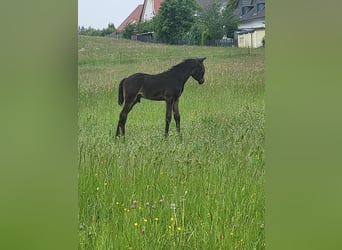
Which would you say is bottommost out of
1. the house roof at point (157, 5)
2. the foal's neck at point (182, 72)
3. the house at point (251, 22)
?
the foal's neck at point (182, 72)

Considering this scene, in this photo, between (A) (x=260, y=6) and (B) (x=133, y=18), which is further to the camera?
(B) (x=133, y=18)

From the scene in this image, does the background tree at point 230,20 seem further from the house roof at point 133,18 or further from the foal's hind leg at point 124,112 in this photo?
the foal's hind leg at point 124,112

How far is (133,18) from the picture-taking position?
2971 mm

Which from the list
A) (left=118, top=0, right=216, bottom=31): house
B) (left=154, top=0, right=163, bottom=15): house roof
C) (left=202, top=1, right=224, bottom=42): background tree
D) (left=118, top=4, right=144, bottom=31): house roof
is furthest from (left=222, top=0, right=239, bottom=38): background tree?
(left=118, top=4, right=144, bottom=31): house roof

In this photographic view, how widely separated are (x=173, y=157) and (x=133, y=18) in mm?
961

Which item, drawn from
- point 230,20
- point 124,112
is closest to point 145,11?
point 230,20

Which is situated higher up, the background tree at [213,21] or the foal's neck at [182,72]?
the background tree at [213,21]

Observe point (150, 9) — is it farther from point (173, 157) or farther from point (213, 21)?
point (173, 157)

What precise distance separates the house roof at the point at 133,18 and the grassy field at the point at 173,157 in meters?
0.12

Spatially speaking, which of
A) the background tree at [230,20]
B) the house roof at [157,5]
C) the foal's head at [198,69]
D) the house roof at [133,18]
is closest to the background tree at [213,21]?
the background tree at [230,20]

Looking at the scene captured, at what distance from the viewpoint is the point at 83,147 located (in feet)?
9.44

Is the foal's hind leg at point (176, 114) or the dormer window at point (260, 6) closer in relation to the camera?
the dormer window at point (260, 6)

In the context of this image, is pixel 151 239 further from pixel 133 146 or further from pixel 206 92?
pixel 206 92

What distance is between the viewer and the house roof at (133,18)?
9.62 feet
